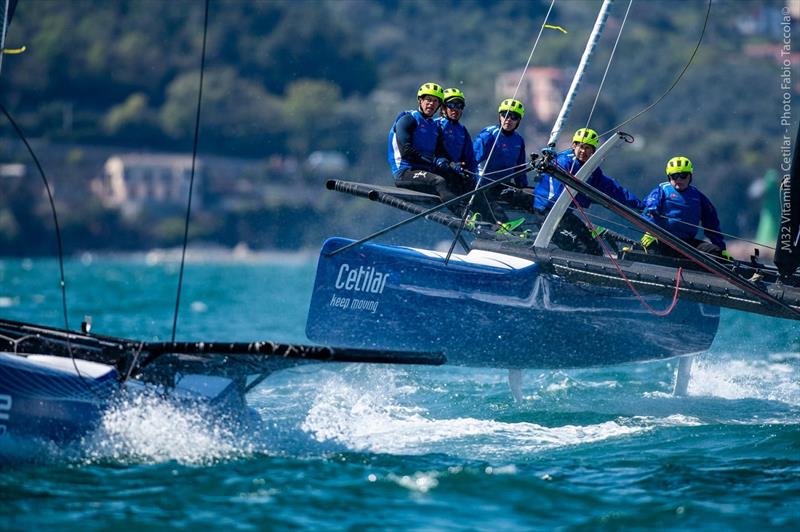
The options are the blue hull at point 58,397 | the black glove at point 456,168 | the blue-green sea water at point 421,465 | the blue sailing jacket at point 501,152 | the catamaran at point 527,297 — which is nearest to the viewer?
the blue-green sea water at point 421,465

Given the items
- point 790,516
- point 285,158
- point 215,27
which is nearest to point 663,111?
point 285,158

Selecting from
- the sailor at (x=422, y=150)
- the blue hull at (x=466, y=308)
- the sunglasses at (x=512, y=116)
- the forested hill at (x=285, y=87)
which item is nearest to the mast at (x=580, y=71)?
the sunglasses at (x=512, y=116)

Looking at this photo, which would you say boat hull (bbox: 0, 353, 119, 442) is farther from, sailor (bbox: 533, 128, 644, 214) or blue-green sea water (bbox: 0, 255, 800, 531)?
sailor (bbox: 533, 128, 644, 214)

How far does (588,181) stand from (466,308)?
132 centimetres

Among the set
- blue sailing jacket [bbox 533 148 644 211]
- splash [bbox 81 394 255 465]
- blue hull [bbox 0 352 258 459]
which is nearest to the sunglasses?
blue sailing jacket [bbox 533 148 644 211]

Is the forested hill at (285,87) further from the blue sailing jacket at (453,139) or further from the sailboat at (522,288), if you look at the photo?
the sailboat at (522,288)

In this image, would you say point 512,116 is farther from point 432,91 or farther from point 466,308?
point 466,308

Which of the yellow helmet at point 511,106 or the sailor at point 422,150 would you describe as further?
the yellow helmet at point 511,106

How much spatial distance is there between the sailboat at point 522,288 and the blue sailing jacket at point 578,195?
0.25 m

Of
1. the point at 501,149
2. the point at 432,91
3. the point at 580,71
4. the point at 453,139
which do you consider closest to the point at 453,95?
the point at 432,91

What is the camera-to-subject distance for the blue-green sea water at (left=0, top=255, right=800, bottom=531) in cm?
508

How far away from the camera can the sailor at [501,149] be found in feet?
29.1

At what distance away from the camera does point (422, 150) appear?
8797 millimetres

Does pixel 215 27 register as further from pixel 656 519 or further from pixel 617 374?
pixel 656 519
